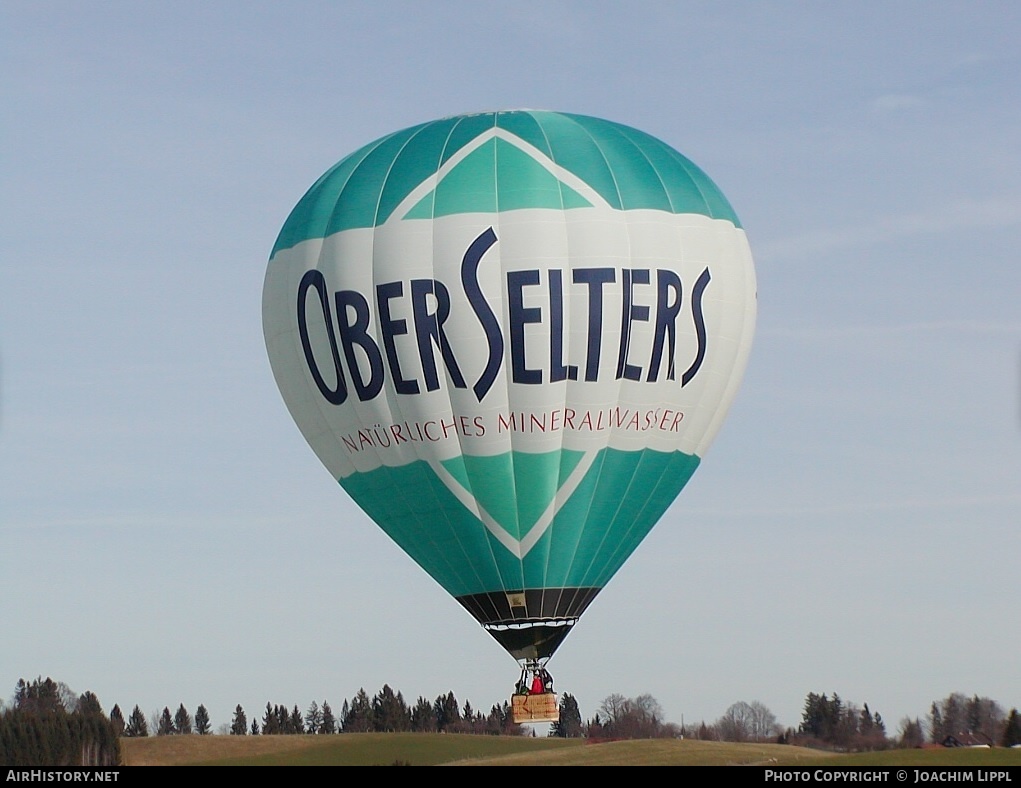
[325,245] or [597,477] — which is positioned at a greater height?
[325,245]

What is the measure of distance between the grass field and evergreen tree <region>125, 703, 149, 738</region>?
610 centimetres

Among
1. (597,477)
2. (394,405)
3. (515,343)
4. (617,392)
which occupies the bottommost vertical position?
(597,477)

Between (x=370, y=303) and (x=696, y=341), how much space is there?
675 cm

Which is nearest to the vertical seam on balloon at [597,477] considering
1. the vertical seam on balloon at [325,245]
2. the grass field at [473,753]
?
the vertical seam on balloon at [325,245]

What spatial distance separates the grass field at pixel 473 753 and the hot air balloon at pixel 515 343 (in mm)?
9609

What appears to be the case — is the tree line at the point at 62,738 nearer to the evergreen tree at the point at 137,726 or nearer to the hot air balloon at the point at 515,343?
the evergreen tree at the point at 137,726

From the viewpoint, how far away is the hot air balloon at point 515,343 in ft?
119

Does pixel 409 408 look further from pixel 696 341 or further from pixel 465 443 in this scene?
pixel 696 341

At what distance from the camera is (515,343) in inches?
1417

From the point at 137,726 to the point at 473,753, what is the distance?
27.7m

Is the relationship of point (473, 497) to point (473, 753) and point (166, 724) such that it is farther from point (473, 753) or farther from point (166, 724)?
point (166, 724)

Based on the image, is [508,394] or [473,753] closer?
[508,394]

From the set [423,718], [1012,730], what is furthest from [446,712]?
[1012,730]
